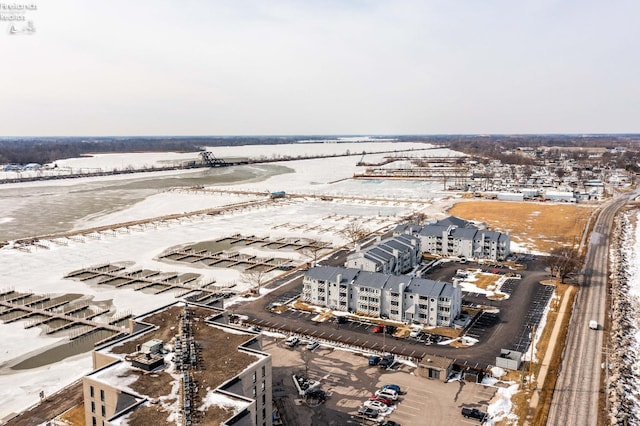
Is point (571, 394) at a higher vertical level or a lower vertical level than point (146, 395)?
lower

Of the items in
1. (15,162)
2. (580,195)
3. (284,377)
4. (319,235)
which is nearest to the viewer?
(284,377)

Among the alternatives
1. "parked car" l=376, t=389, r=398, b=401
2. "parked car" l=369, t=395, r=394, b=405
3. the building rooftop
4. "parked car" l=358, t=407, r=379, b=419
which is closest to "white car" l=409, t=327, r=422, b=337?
the building rooftop

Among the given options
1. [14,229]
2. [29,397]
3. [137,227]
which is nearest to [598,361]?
[29,397]

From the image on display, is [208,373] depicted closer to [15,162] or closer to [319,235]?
[319,235]

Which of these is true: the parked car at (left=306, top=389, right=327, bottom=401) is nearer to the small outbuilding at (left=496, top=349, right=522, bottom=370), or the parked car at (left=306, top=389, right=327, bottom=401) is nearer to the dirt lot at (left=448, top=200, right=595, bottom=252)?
the small outbuilding at (left=496, top=349, right=522, bottom=370)

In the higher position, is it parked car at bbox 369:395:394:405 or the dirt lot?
the dirt lot

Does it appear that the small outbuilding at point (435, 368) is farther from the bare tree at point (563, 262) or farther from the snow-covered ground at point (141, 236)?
the bare tree at point (563, 262)
